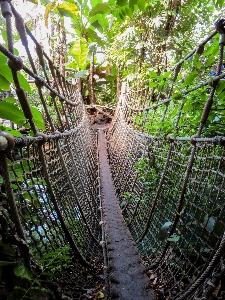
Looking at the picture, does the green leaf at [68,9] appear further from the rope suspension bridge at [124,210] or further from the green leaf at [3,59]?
the green leaf at [3,59]

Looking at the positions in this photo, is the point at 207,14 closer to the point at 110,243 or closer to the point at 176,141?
the point at 176,141

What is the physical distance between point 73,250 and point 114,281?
0.90 ft

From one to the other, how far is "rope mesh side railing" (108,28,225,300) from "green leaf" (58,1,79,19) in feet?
12.9

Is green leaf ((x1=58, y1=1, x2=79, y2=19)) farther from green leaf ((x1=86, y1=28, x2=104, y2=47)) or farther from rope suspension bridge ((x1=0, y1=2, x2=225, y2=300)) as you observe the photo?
rope suspension bridge ((x1=0, y1=2, x2=225, y2=300))

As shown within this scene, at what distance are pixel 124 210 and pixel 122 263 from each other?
963mm

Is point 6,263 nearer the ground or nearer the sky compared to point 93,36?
nearer the ground

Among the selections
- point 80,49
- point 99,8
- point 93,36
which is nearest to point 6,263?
point 99,8

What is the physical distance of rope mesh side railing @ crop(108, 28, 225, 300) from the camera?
906mm

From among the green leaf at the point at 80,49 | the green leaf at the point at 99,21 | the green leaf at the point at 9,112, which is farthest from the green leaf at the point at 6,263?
the green leaf at the point at 80,49

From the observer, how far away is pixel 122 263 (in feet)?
4.69

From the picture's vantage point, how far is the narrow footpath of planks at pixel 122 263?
3.89 feet

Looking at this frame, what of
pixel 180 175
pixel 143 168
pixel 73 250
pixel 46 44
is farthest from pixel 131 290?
pixel 46 44

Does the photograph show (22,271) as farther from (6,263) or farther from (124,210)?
(124,210)

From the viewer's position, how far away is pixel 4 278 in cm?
54
